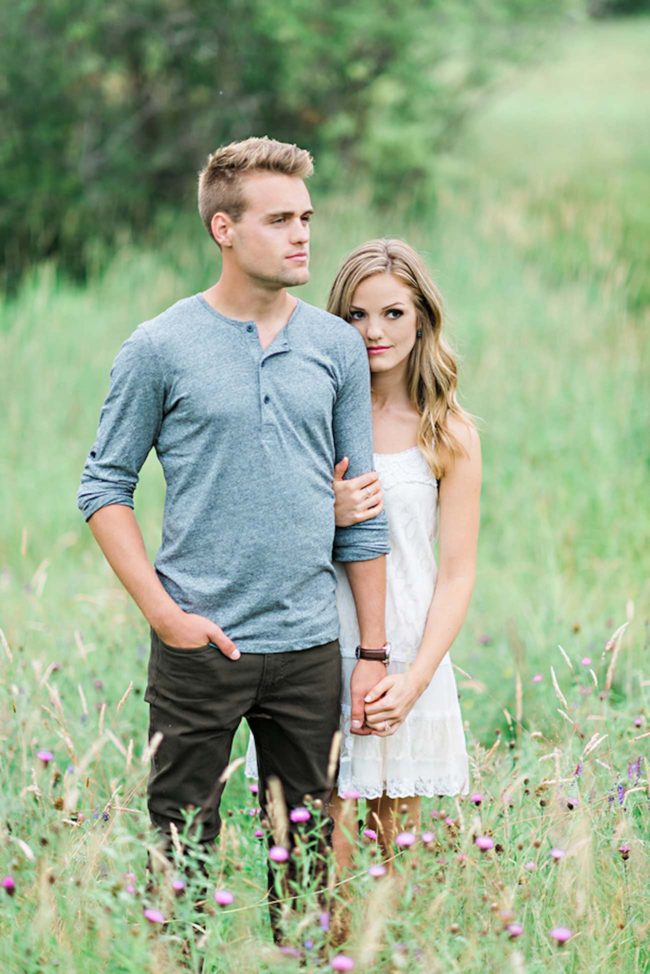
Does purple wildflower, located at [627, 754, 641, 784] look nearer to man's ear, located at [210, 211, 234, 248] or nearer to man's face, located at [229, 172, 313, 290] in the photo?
man's face, located at [229, 172, 313, 290]

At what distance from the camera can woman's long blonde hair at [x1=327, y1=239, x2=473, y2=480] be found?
3.04 meters

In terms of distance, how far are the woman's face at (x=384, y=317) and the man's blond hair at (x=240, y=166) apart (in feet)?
1.21

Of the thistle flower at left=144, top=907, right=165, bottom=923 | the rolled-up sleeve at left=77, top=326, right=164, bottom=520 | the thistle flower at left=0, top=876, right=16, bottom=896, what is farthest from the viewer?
the rolled-up sleeve at left=77, top=326, right=164, bottom=520

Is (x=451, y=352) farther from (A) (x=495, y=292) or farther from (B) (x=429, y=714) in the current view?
(A) (x=495, y=292)

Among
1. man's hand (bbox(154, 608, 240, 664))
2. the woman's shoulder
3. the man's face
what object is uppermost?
the man's face

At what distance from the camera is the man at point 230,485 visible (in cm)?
272

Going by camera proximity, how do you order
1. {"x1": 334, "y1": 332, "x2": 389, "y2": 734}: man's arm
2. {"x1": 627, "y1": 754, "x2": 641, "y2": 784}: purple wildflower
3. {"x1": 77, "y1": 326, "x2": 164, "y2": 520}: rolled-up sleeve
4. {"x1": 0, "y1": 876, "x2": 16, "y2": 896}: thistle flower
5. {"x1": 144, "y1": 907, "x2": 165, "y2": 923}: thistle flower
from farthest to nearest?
{"x1": 627, "y1": 754, "x2": 641, "y2": 784}: purple wildflower
{"x1": 334, "y1": 332, "x2": 389, "y2": 734}: man's arm
{"x1": 77, "y1": 326, "x2": 164, "y2": 520}: rolled-up sleeve
{"x1": 0, "y1": 876, "x2": 16, "y2": 896}: thistle flower
{"x1": 144, "y1": 907, "x2": 165, "y2": 923}: thistle flower

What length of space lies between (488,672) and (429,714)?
1693mm

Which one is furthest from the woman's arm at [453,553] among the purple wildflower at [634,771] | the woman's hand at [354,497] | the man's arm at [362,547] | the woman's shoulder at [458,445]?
the purple wildflower at [634,771]

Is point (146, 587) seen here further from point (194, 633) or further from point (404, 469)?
point (404, 469)

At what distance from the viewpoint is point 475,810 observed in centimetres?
305

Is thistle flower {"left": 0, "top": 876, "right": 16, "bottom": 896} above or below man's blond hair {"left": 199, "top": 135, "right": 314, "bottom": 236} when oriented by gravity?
below

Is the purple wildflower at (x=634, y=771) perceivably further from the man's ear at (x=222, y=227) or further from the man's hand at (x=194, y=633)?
the man's ear at (x=222, y=227)

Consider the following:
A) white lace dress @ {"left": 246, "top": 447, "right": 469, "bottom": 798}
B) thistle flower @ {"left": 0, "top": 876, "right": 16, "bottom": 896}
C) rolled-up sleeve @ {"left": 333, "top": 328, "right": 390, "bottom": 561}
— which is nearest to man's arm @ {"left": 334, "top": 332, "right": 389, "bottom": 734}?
rolled-up sleeve @ {"left": 333, "top": 328, "right": 390, "bottom": 561}
